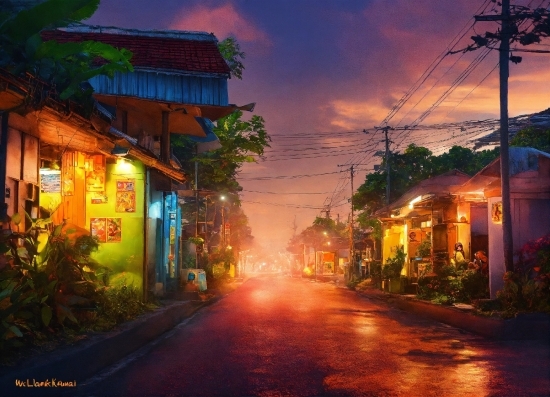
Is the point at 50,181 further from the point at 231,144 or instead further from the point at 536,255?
the point at 231,144

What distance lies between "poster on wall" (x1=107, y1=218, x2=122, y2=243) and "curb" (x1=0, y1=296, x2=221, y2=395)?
4.17 meters

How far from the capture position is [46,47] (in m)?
10.2

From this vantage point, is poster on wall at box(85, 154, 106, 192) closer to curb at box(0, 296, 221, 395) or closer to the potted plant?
curb at box(0, 296, 221, 395)

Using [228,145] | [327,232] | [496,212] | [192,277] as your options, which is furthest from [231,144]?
[327,232]

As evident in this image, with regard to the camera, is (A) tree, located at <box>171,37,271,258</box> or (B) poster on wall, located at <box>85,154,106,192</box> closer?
(B) poster on wall, located at <box>85,154,106,192</box>

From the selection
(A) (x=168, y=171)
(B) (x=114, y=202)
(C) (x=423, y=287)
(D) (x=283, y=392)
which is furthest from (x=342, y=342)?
(C) (x=423, y=287)

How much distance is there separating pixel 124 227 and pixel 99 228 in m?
0.73

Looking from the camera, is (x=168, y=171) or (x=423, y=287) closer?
(x=168, y=171)

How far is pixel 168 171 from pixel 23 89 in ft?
38.1

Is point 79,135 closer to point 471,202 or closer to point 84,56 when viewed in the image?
point 84,56

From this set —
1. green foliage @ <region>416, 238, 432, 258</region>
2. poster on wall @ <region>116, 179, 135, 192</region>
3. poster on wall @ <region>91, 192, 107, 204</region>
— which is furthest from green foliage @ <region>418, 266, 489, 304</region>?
poster on wall @ <region>91, 192, 107, 204</region>

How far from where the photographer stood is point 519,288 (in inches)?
680

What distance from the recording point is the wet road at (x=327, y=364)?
8.25 metres

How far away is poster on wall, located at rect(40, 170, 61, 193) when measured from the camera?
14012 millimetres
